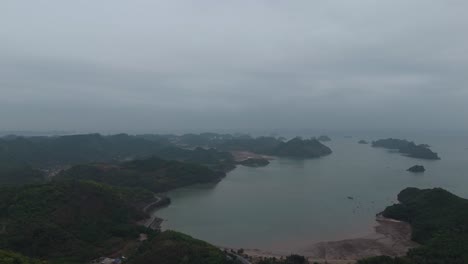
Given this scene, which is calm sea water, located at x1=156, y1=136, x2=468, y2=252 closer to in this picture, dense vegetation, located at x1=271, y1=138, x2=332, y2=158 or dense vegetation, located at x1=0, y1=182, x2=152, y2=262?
dense vegetation, located at x1=0, y1=182, x2=152, y2=262

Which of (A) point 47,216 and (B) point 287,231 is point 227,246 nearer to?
(B) point 287,231

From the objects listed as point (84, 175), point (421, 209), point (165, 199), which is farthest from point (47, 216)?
point (421, 209)

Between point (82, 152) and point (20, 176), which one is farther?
point (82, 152)

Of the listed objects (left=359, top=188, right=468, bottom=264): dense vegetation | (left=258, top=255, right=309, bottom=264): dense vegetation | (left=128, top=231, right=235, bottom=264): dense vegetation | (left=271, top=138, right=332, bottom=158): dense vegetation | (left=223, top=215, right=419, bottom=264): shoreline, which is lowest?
(left=223, top=215, right=419, bottom=264): shoreline

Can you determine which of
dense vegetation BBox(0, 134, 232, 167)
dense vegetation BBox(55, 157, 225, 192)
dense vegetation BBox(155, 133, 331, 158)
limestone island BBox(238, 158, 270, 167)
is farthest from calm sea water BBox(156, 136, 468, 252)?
dense vegetation BBox(155, 133, 331, 158)

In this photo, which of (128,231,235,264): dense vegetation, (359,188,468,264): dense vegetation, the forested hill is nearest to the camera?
(128,231,235,264): dense vegetation

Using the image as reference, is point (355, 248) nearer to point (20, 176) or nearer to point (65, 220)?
point (65, 220)

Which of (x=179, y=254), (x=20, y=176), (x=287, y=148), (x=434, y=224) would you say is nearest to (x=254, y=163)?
(x=287, y=148)
